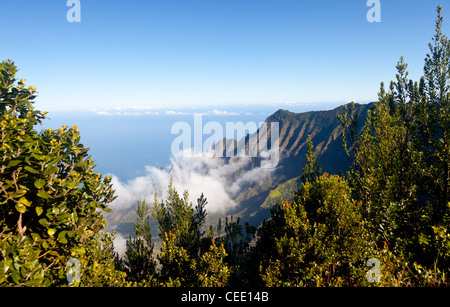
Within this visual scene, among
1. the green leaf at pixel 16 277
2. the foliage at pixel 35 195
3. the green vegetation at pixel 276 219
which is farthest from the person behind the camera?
the green vegetation at pixel 276 219

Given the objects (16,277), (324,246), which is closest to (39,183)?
(16,277)

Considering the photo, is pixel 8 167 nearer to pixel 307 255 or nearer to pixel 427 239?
pixel 307 255

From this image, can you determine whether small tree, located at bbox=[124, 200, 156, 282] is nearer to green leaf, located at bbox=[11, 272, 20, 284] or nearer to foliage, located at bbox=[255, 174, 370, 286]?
foliage, located at bbox=[255, 174, 370, 286]

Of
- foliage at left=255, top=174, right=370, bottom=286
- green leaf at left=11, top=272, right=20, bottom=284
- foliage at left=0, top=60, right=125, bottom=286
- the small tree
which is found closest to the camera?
green leaf at left=11, top=272, right=20, bottom=284

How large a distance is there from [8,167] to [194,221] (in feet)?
55.4

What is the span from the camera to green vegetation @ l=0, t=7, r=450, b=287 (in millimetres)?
5059

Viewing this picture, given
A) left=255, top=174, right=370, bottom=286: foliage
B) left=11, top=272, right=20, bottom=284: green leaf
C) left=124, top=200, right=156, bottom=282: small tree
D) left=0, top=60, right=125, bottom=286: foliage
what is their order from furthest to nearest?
left=124, top=200, right=156, bottom=282: small tree < left=255, top=174, right=370, bottom=286: foliage < left=0, top=60, right=125, bottom=286: foliage < left=11, top=272, right=20, bottom=284: green leaf

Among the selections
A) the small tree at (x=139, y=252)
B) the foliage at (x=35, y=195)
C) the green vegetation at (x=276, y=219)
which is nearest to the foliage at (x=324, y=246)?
the green vegetation at (x=276, y=219)

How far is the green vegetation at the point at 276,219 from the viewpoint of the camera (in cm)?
506

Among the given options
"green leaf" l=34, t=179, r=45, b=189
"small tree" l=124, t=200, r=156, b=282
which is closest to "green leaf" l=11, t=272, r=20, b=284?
"green leaf" l=34, t=179, r=45, b=189

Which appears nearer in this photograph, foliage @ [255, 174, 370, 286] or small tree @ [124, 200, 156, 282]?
foliage @ [255, 174, 370, 286]

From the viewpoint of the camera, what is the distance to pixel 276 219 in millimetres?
17172

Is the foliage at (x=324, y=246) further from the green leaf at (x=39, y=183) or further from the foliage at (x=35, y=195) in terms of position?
the green leaf at (x=39, y=183)

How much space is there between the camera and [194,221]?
2027 centimetres
